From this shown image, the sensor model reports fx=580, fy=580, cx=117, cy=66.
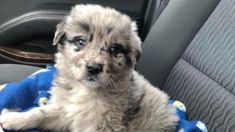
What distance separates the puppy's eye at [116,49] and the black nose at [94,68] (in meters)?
0.08

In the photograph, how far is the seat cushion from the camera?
5.62 feet

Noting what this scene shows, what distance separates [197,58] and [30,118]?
598mm

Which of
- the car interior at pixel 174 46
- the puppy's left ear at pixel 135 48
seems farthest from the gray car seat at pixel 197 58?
the puppy's left ear at pixel 135 48

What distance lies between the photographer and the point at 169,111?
1722mm

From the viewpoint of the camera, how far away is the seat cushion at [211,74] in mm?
1713

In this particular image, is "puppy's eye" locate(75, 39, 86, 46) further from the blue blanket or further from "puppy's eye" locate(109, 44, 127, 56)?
the blue blanket

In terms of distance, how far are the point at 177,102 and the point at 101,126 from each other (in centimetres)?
31

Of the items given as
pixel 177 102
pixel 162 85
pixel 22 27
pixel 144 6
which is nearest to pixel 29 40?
pixel 22 27

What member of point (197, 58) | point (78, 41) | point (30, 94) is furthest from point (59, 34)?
point (197, 58)

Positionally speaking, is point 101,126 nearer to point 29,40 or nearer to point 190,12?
point 190,12

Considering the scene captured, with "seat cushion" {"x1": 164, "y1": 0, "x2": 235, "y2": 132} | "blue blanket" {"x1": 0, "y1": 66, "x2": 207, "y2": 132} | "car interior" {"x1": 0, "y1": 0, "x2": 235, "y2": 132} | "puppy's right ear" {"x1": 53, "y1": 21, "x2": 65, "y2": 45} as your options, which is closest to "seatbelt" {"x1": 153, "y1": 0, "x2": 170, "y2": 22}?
"car interior" {"x1": 0, "y1": 0, "x2": 235, "y2": 132}

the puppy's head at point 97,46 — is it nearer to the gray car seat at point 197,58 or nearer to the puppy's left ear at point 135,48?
the puppy's left ear at point 135,48

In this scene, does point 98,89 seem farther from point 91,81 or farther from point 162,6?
point 162,6

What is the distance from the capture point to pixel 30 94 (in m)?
1.94
